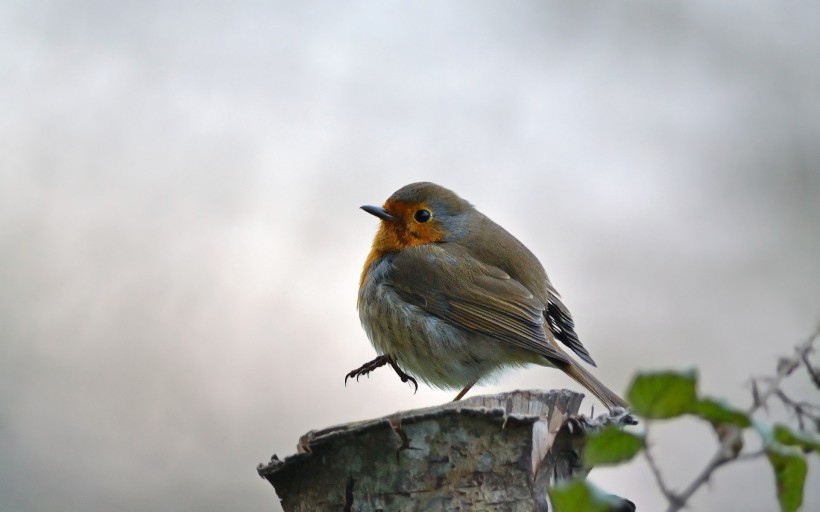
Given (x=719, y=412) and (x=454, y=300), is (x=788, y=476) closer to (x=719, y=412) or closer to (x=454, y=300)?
(x=719, y=412)

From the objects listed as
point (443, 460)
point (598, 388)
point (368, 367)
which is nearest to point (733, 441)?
point (443, 460)

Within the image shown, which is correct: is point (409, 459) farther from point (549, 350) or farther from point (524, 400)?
point (549, 350)

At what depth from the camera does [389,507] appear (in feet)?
5.89

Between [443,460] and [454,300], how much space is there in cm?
191

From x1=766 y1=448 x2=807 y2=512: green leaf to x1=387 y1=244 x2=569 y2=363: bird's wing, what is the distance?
2759 millimetres

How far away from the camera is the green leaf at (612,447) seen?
61cm

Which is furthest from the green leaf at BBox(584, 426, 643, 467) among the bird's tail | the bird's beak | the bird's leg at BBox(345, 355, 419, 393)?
the bird's beak

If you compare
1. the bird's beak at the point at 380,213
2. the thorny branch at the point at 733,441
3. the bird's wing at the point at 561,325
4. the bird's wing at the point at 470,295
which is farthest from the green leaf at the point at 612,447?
the bird's beak at the point at 380,213

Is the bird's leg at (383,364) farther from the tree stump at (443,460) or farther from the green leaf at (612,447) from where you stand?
the green leaf at (612,447)

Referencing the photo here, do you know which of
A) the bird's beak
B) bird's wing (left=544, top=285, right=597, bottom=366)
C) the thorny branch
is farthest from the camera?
the bird's beak

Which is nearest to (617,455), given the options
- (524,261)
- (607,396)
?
(607,396)

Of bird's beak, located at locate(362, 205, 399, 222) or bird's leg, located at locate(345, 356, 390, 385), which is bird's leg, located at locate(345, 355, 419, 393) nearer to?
bird's leg, located at locate(345, 356, 390, 385)

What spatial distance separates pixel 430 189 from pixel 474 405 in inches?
93.5

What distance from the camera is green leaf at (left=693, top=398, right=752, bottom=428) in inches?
22.5
